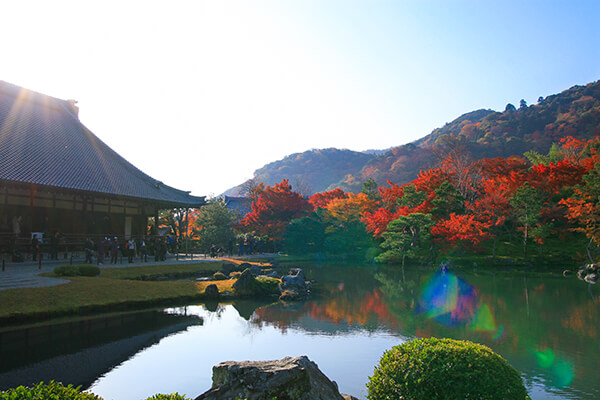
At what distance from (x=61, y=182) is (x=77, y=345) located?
1201 cm

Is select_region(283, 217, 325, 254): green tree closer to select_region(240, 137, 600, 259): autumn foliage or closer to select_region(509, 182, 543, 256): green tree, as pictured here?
select_region(240, 137, 600, 259): autumn foliage

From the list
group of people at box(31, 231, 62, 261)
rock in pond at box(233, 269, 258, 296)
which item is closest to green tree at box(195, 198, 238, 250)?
group of people at box(31, 231, 62, 261)

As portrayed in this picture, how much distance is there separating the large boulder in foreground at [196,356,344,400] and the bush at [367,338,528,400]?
30.1 inches

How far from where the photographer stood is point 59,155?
1983 cm

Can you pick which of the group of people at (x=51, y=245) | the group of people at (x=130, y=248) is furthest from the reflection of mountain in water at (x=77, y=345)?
the group of people at (x=51, y=245)

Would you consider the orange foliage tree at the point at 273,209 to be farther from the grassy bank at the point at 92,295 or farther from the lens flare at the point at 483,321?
the lens flare at the point at 483,321

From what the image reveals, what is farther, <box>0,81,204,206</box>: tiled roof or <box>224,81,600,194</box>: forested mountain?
<box>224,81,600,194</box>: forested mountain

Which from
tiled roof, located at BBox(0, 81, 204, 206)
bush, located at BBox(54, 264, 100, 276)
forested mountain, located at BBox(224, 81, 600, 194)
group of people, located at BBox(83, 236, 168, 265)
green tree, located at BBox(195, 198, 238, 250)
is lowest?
bush, located at BBox(54, 264, 100, 276)

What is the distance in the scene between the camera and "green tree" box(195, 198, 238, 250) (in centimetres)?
3253

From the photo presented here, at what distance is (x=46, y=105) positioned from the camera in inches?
924

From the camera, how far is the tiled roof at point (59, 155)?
57.0 feet

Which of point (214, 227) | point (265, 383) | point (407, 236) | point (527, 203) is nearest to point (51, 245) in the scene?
point (214, 227)

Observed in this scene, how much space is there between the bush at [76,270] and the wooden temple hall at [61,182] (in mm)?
4060

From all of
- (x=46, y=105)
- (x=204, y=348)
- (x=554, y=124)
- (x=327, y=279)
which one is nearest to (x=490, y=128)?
(x=554, y=124)
